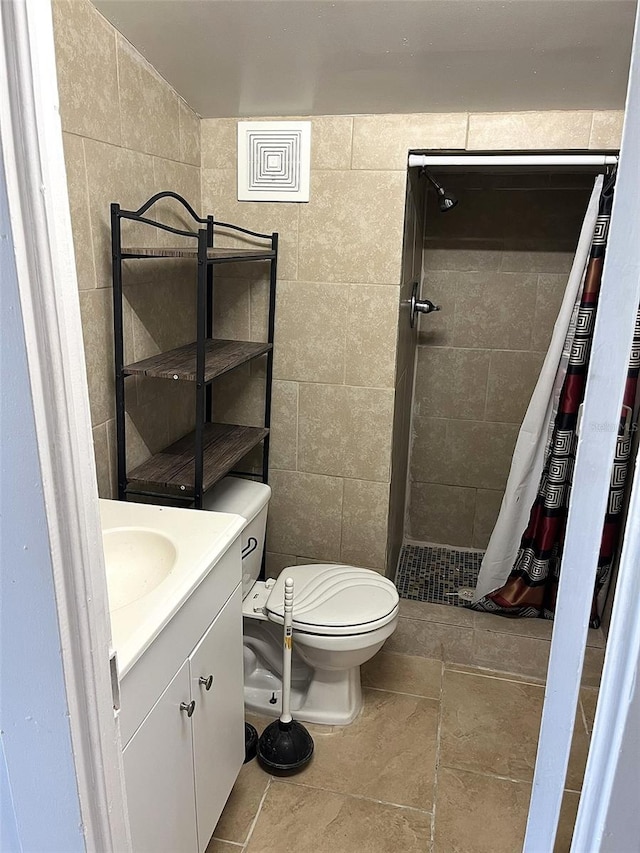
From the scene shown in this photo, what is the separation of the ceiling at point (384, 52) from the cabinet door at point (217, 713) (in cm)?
134

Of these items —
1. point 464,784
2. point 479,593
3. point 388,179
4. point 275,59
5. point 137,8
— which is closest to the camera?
point 137,8

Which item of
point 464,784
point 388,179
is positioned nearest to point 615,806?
point 464,784

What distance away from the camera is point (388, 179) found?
210cm

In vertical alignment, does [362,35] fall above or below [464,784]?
above

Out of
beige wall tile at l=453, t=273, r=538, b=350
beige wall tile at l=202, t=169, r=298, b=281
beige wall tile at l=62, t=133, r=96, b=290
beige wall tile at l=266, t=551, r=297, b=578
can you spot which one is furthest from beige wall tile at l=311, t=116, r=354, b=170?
beige wall tile at l=266, t=551, r=297, b=578

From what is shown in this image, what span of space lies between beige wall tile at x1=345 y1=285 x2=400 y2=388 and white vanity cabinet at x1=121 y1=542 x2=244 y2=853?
3.02 feet

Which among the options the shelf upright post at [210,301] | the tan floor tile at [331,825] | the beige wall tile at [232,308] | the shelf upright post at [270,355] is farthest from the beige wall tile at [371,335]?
the tan floor tile at [331,825]

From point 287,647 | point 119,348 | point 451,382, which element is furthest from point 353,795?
point 451,382

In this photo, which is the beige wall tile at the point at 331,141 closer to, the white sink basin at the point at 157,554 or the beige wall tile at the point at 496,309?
the beige wall tile at the point at 496,309

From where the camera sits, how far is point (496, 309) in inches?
115

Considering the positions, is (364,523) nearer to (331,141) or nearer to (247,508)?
(247,508)

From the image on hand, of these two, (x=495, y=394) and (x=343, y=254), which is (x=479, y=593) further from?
(x=343, y=254)

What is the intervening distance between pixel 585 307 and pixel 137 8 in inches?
64.6

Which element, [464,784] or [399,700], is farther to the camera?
[399,700]
